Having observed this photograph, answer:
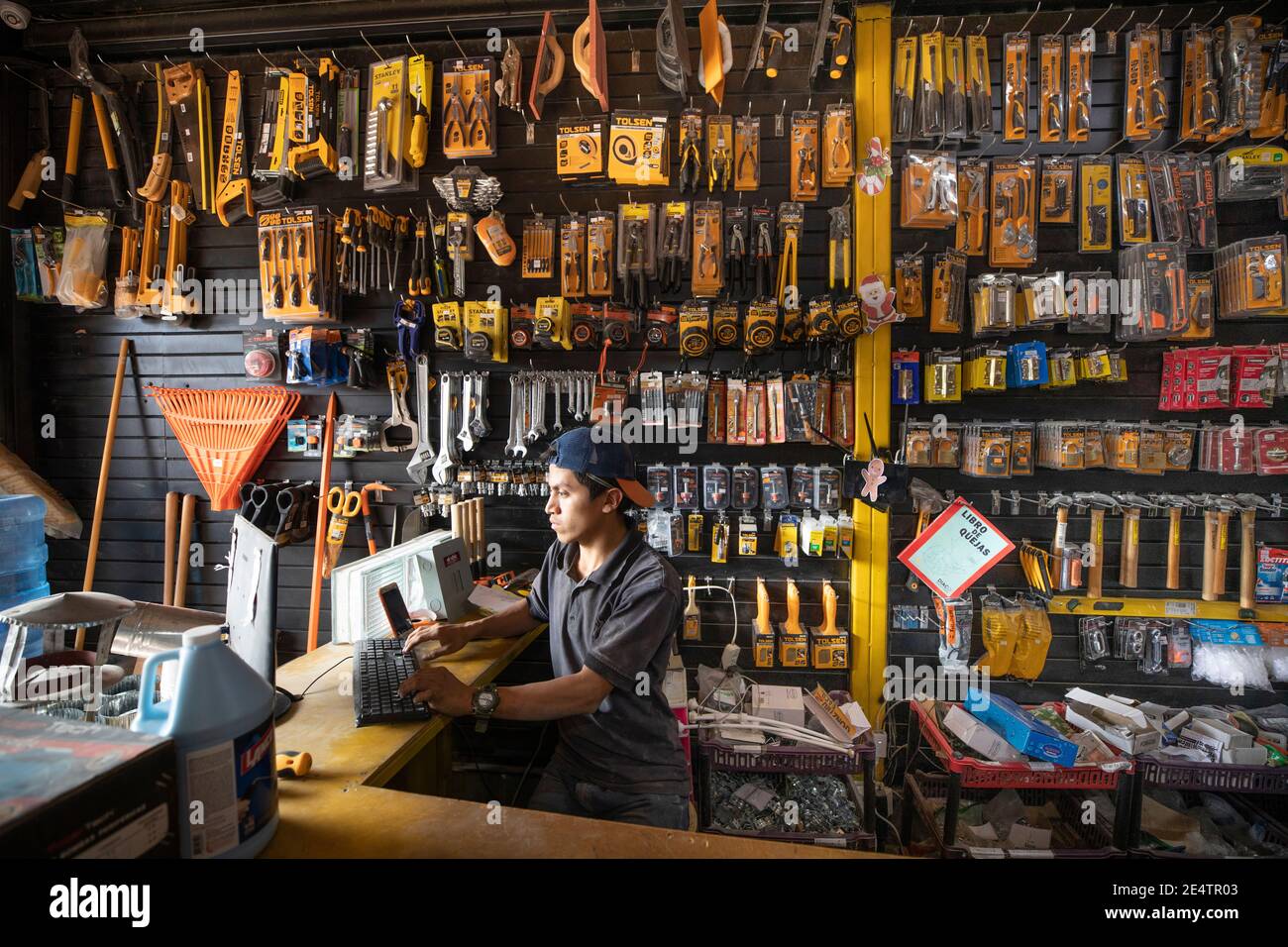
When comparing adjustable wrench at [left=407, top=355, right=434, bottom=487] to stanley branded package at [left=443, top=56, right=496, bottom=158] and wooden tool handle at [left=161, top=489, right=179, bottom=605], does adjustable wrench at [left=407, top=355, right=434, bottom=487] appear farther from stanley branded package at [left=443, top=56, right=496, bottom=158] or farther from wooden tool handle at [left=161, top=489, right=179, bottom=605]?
wooden tool handle at [left=161, top=489, right=179, bottom=605]

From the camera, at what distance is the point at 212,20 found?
10.6 ft

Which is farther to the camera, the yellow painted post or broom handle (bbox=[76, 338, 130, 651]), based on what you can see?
broom handle (bbox=[76, 338, 130, 651])

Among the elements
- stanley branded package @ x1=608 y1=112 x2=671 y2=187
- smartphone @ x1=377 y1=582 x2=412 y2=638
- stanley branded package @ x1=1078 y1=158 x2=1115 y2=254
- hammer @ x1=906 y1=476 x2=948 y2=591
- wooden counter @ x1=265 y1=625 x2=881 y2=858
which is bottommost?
wooden counter @ x1=265 y1=625 x2=881 y2=858

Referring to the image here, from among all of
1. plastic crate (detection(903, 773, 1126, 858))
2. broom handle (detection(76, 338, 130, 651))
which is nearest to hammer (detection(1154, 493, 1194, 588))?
plastic crate (detection(903, 773, 1126, 858))

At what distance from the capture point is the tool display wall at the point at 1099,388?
289 cm

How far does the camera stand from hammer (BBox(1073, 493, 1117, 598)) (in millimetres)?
2885

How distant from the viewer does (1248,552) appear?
277cm

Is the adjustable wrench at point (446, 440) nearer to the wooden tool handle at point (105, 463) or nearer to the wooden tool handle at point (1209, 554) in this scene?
the wooden tool handle at point (105, 463)

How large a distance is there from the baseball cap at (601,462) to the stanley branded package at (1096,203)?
2.78m

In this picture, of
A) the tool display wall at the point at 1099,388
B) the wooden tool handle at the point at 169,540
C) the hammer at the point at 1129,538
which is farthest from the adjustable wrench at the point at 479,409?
the hammer at the point at 1129,538

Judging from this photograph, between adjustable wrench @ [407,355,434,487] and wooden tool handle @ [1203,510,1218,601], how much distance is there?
4077mm

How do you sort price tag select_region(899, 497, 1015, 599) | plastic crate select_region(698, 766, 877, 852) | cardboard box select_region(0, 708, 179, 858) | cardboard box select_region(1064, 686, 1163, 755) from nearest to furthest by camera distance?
1. cardboard box select_region(0, 708, 179, 858)
2. plastic crate select_region(698, 766, 877, 852)
3. cardboard box select_region(1064, 686, 1163, 755)
4. price tag select_region(899, 497, 1015, 599)

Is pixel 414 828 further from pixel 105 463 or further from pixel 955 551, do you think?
pixel 105 463
